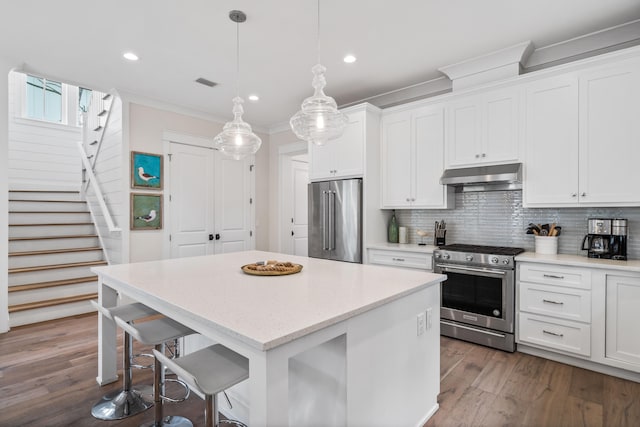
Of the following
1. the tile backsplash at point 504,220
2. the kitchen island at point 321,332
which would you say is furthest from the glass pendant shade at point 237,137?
the tile backsplash at point 504,220

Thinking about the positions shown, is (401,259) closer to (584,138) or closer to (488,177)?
(488,177)

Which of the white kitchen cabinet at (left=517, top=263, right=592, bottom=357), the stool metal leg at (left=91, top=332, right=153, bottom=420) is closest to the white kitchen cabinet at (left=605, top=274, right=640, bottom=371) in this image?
the white kitchen cabinet at (left=517, top=263, right=592, bottom=357)

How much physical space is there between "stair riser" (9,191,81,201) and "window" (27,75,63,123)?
1407 millimetres

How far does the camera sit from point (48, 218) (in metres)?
5.11

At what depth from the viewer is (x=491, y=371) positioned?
8.57 ft

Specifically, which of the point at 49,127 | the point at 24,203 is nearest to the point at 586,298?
the point at 24,203

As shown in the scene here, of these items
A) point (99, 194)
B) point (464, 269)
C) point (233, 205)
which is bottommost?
point (464, 269)

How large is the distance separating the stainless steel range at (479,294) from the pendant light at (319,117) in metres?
1.83

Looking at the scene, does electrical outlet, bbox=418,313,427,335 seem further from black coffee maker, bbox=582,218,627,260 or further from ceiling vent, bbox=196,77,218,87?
ceiling vent, bbox=196,77,218,87

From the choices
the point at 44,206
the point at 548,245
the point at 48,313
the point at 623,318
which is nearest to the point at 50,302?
the point at 48,313

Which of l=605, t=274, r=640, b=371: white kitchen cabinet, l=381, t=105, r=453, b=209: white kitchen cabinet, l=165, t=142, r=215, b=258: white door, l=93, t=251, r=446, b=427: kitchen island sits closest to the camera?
l=93, t=251, r=446, b=427: kitchen island

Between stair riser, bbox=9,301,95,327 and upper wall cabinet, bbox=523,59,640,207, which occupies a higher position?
upper wall cabinet, bbox=523,59,640,207

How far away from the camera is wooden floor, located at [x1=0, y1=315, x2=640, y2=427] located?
201cm

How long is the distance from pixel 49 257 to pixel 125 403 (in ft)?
10.8
